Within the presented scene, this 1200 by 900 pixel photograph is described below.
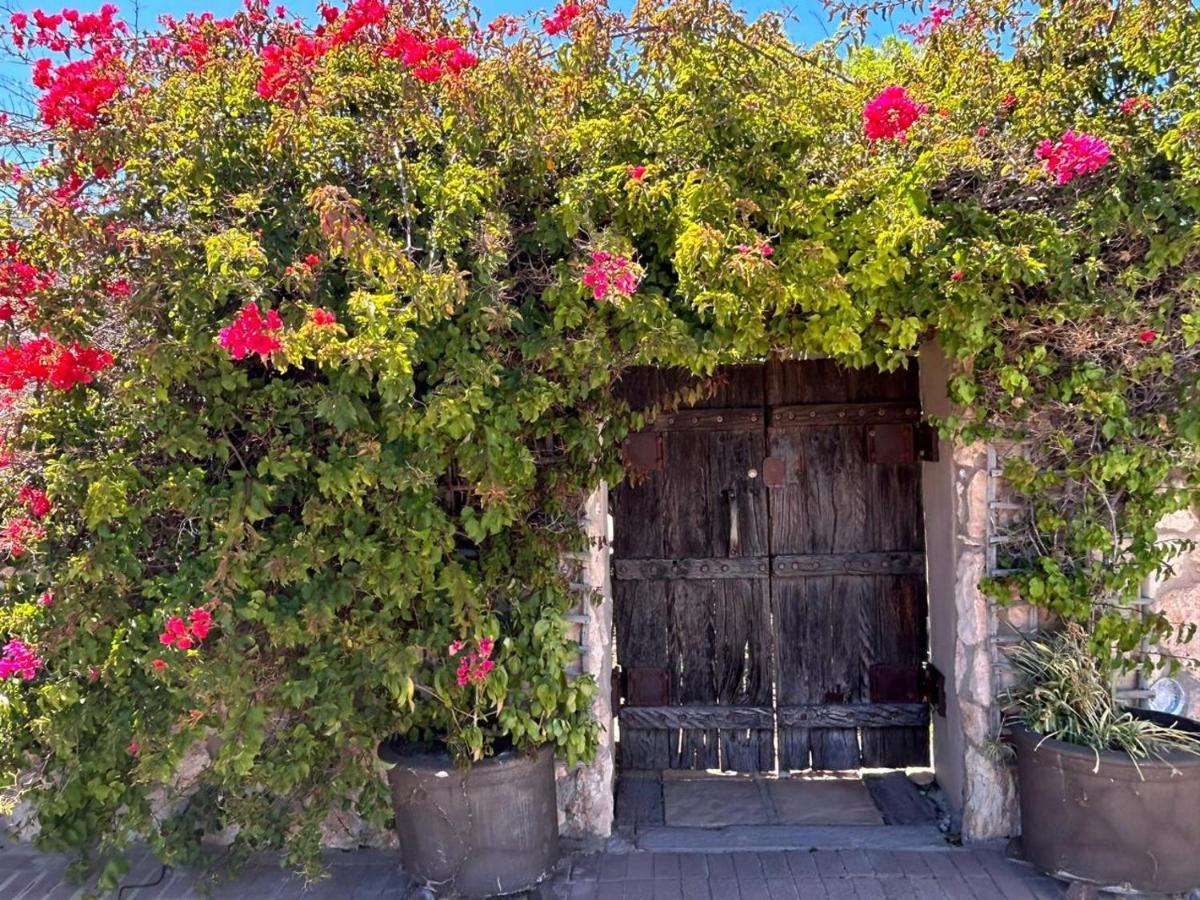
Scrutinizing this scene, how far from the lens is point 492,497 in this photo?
9.17ft

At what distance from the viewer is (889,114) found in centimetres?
265

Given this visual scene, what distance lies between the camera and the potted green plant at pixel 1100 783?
283cm

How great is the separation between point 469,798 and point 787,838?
130cm

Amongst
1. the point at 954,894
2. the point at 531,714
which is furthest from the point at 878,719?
the point at 531,714

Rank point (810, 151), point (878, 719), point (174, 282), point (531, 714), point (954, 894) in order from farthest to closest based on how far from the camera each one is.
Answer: point (878, 719) < point (531, 714) < point (954, 894) < point (810, 151) < point (174, 282)

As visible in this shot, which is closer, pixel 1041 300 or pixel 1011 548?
pixel 1041 300

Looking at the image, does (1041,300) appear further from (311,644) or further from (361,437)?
(311,644)

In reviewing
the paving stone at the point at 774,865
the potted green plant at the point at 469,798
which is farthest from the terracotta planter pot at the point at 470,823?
the paving stone at the point at 774,865

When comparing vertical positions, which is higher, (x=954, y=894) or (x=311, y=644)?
(x=311, y=644)

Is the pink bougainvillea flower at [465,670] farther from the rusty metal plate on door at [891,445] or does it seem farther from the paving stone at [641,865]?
the rusty metal plate on door at [891,445]

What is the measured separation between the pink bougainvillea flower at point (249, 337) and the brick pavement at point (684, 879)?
1.98 metres

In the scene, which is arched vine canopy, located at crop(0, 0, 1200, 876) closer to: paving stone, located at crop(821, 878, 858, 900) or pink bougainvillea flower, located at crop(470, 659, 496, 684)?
pink bougainvillea flower, located at crop(470, 659, 496, 684)

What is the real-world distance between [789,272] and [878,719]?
229 centimetres

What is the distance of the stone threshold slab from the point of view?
333 cm
